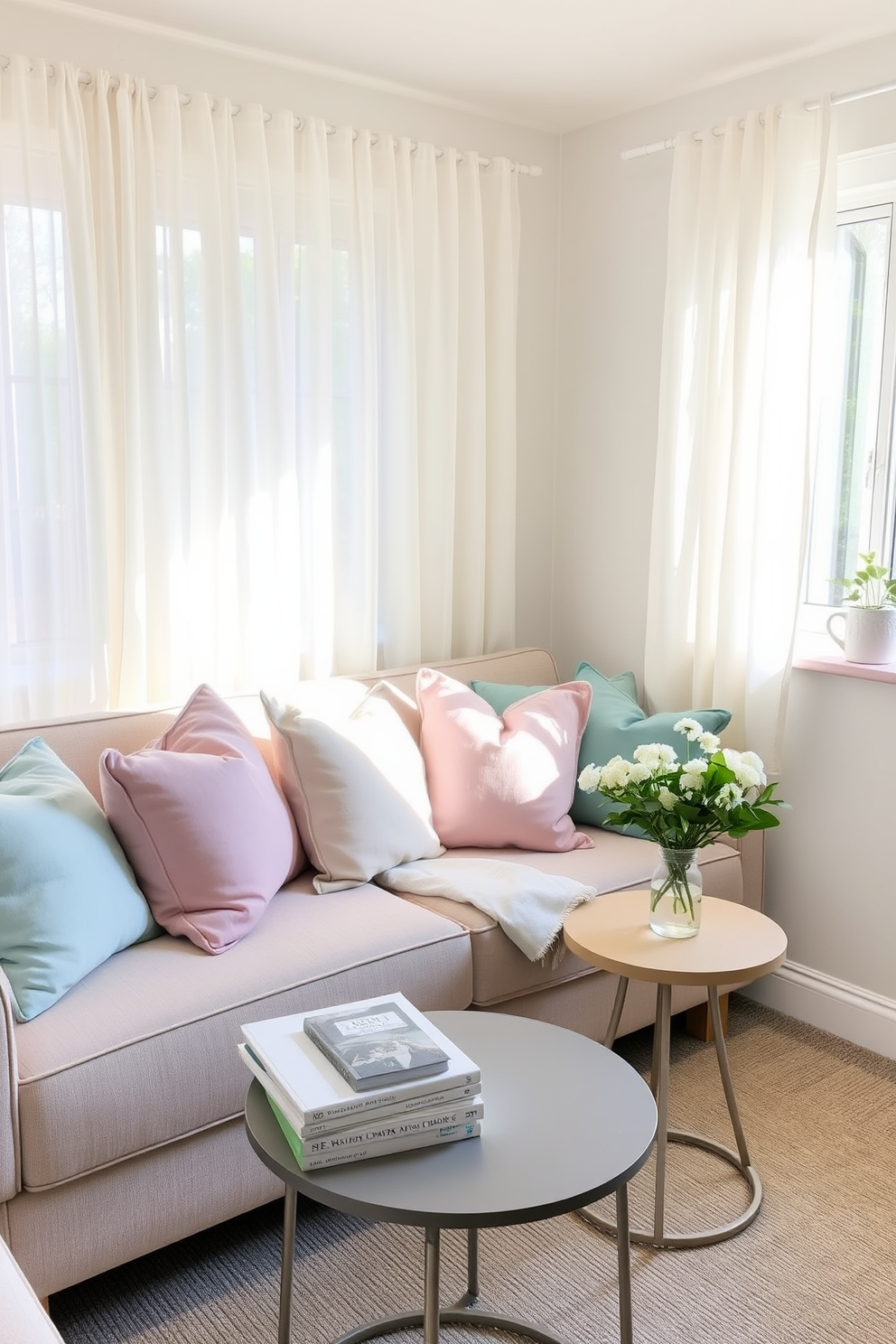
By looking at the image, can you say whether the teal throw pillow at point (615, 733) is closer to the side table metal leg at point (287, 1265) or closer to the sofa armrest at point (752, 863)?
the sofa armrest at point (752, 863)

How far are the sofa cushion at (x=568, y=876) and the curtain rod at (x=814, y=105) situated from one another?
1.86 metres

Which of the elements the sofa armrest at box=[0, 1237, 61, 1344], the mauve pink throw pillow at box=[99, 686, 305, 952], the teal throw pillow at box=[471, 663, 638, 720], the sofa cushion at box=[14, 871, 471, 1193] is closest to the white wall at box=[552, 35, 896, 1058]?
the teal throw pillow at box=[471, 663, 638, 720]

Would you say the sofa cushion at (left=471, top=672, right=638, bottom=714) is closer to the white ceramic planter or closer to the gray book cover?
the white ceramic planter

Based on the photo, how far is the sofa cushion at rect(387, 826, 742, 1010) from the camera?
2430mm

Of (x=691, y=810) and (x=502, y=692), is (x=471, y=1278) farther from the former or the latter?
(x=502, y=692)

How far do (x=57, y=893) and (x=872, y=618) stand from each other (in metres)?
2.06

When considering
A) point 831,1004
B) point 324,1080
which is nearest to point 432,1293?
point 324,1080

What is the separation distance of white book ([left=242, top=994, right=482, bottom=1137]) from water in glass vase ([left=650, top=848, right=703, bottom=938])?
707mm

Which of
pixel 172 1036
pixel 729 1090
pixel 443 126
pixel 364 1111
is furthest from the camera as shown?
pixel 443 126

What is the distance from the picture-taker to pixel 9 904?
2.01 meters

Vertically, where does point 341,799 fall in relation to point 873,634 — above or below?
below

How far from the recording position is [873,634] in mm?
2963

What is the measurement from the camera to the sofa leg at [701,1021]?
9.92ft

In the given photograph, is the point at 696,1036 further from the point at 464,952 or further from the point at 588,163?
the point at 588,163
